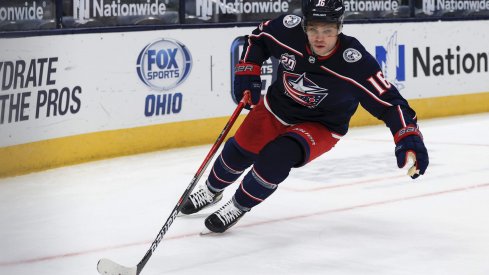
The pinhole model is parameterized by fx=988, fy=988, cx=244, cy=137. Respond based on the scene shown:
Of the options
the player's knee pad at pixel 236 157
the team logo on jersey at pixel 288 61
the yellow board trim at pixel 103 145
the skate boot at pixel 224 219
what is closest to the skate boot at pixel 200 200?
the player's knee pad at pixel 236 157

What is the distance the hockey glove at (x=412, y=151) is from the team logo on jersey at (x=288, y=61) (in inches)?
26.3

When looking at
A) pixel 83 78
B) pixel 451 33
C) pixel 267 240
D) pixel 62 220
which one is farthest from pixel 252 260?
pixel 451 33

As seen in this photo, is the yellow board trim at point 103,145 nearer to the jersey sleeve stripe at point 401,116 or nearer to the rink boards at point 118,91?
the rink boards at point 118,91

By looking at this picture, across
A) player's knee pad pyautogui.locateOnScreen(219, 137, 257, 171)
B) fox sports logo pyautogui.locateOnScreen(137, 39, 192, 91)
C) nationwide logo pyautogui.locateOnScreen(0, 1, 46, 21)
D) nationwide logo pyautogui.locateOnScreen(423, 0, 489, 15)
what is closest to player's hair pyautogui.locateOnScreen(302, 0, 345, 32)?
player's knee pad pyautogui.locateOnScreen(219, 137, 257, 171)

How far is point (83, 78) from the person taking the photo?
6.32m

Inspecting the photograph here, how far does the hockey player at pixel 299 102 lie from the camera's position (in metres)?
3.71

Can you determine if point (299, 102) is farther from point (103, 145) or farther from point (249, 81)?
point (103, 145)

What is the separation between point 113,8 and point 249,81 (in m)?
2.69

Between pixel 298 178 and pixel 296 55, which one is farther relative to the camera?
pixel 298 178

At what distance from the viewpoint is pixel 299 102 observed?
4043 millimetres

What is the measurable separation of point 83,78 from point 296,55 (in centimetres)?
264

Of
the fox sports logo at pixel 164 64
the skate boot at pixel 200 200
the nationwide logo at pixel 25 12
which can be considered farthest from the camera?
the fox sports logo at pixel 164 64

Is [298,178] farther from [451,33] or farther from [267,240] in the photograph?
[451,33]

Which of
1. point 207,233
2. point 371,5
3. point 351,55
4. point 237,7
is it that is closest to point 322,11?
point 351,55
